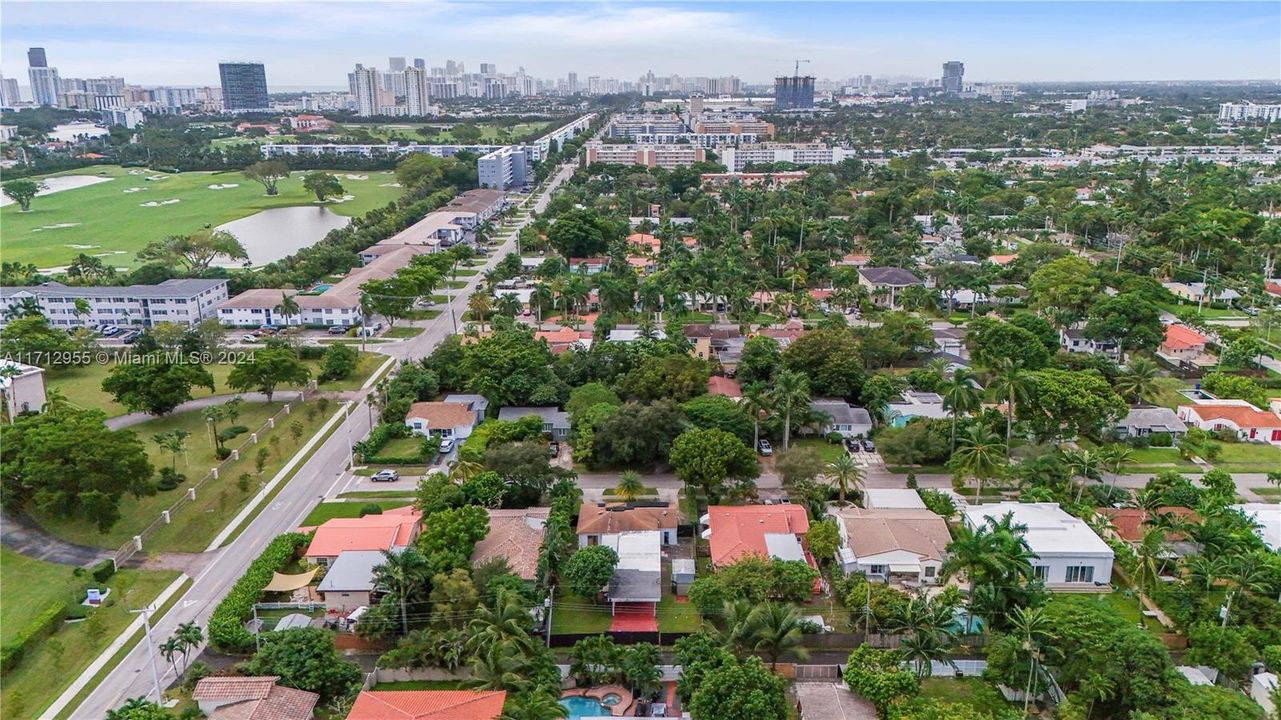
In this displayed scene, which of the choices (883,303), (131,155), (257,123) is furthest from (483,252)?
(257,123)

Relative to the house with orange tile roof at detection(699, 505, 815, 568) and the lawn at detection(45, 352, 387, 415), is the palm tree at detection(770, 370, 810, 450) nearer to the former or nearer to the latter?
the house with orange tile roof at detection(699, 505, 815, 568)

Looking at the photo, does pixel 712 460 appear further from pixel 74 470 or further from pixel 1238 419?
pixel 1238 419

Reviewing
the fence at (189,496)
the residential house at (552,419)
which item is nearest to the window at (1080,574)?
the residential house at (552,419)

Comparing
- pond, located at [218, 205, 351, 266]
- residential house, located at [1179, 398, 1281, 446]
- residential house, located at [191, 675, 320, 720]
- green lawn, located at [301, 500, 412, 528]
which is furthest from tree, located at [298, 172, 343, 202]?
residential house, located at [1179, 398, 1281, 446]

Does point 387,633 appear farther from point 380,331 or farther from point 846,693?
point 380,331

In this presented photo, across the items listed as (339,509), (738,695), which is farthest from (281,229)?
(738,695)
